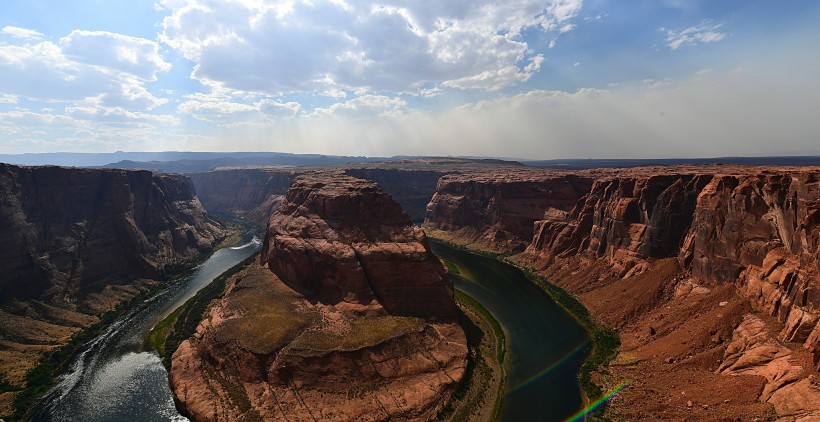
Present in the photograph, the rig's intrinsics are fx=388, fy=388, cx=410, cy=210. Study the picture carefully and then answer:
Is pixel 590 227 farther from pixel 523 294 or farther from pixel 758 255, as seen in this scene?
pixel 758 255

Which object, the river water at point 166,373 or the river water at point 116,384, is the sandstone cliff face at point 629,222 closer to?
the river water at point 166,373

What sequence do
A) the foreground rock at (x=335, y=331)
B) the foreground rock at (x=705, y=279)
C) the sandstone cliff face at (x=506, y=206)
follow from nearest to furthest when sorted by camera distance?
1. the foreground rock at (x=705, y=279)
2. the foreground rock at (x=335, y=331)
3. the sandstone cliff face at (x=506, y=206)

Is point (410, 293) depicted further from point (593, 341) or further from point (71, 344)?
point (71, 344)

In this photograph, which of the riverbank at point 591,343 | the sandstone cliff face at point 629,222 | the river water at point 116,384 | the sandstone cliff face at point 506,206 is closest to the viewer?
the river water at point 116,384

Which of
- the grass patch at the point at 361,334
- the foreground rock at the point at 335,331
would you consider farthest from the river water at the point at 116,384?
the grass patch at the point at 361,334

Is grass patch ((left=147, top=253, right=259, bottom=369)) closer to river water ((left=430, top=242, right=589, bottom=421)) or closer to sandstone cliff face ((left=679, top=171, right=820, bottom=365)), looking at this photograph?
river water ((left=430, top=242, right=589, bottom=421))
